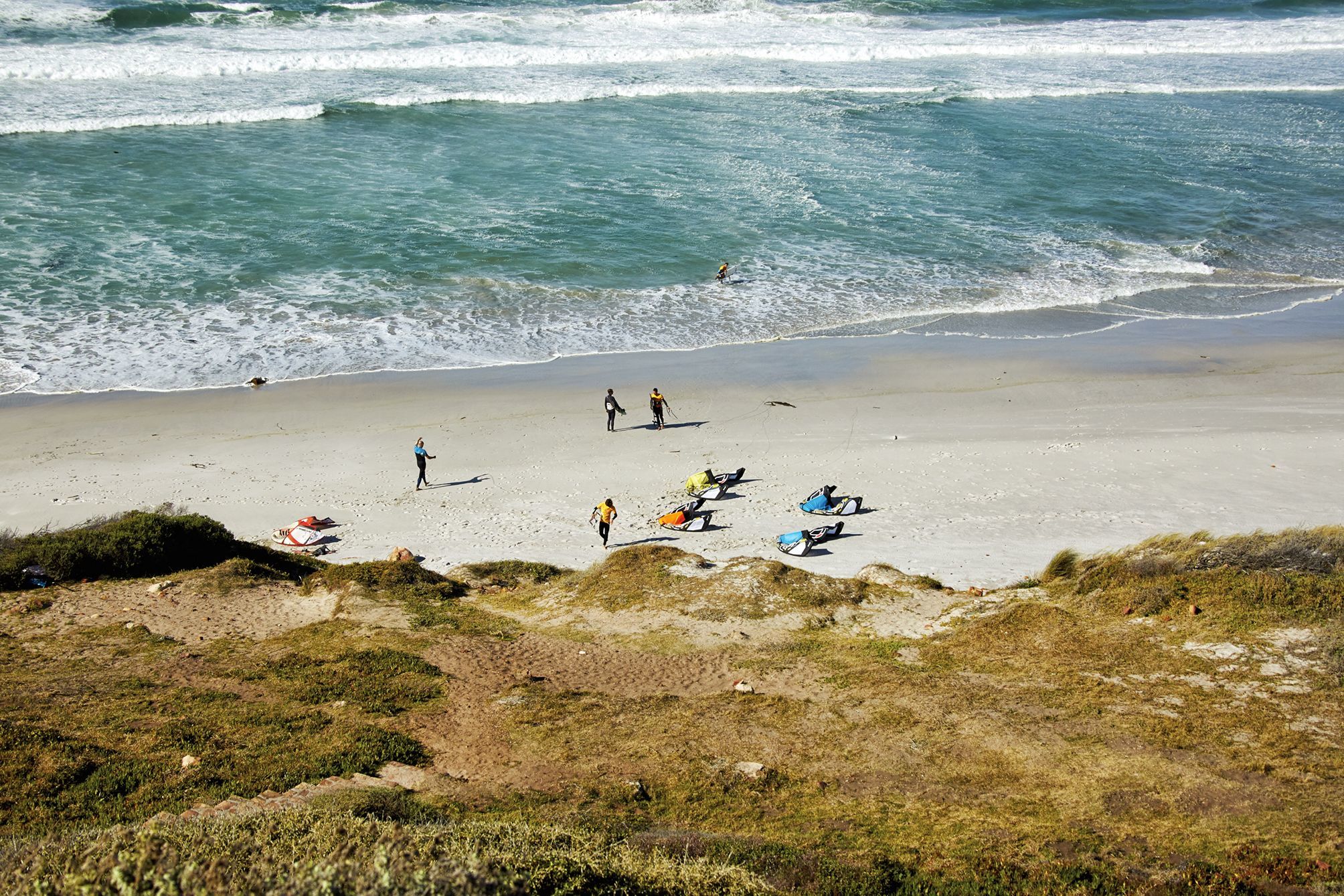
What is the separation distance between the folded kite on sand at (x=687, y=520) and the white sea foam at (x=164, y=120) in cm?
3073

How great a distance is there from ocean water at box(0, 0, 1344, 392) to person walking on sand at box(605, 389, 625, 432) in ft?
13.7

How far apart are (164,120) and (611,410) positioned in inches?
1118

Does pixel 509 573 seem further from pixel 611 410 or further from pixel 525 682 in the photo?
pixel 611 410

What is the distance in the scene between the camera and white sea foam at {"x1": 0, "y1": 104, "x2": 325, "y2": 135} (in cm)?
3609

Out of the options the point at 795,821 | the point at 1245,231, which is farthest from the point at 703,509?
the point at 1245,231

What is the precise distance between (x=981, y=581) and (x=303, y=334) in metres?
17.1

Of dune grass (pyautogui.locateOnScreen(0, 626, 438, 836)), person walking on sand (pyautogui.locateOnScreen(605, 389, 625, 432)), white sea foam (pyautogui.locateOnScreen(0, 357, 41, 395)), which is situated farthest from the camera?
white sea foam (pyautogui.locateOnScreen(0, 357, 41, 395))

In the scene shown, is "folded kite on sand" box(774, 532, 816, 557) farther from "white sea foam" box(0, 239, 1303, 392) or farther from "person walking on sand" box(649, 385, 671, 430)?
"white sea foam" box(0, 239, 1303, 392)

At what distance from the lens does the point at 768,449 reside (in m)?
19.5

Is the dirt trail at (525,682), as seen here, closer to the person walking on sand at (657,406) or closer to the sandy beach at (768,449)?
the sandy beach at (768,449)

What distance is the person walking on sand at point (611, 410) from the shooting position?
19516 millimetres

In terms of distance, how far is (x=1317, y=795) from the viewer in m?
8.03

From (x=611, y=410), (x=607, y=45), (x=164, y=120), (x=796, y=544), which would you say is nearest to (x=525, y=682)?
(x=796, y=544)

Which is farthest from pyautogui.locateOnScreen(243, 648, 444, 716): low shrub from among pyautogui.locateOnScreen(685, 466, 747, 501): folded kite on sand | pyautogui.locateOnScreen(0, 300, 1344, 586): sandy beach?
pyautogui.locateOnScreen(685, 466, 747, 501): folded kite on sand
